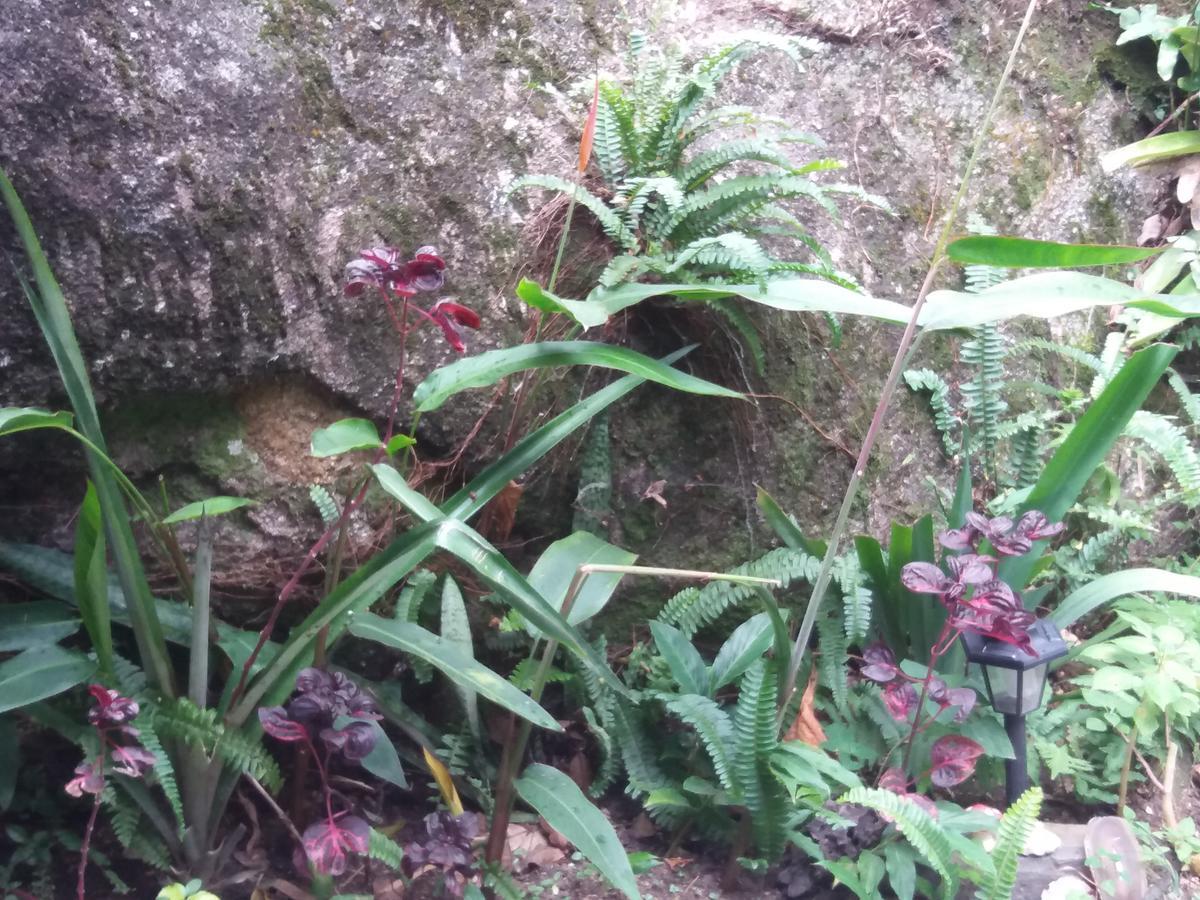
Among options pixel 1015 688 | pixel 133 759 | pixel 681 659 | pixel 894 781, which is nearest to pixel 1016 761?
pixel 1015 688

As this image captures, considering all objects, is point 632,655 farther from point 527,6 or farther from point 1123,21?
point 1123,21

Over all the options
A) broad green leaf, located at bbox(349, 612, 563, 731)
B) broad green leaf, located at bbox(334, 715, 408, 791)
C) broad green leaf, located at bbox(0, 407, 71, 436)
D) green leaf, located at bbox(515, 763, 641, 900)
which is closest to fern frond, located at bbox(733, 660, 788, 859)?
green leaf, located at bbox(515, 763, 641, 900)

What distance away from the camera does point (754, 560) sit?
2131mm

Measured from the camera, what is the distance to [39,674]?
4.60 ft

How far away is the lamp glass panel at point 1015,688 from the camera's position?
178 centimetres

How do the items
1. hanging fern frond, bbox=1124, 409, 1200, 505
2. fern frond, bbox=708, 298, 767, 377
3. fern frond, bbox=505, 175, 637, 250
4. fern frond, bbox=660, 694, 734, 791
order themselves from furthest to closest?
→ 1. hanging fern frond, bbox=1124, 409, 1200, 505
2. fern frond, bbox=708, 298, 767, 377
3. fern frond, bbox=505, 175, 637, 250
4. fern frond, bbox=660, 694, 734, 791

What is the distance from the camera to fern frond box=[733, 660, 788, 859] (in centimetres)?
163

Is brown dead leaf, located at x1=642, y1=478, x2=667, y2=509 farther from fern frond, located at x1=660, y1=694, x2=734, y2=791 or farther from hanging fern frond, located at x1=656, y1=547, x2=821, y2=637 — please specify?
fern frond, located at x1=660, y1=694, x2=734, y2=791

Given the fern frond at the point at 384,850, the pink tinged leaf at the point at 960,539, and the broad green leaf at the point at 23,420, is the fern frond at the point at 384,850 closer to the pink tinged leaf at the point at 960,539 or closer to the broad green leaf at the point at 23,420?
the broad green leaf at the point at 23,420

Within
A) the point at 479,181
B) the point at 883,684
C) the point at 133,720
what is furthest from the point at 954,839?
the point at 479,181

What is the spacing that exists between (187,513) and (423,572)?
0.53 metres

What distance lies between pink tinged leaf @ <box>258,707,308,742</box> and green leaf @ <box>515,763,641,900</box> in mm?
414

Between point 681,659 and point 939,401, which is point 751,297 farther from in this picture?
point 939,401

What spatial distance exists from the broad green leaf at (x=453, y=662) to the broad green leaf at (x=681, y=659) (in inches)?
17.6
